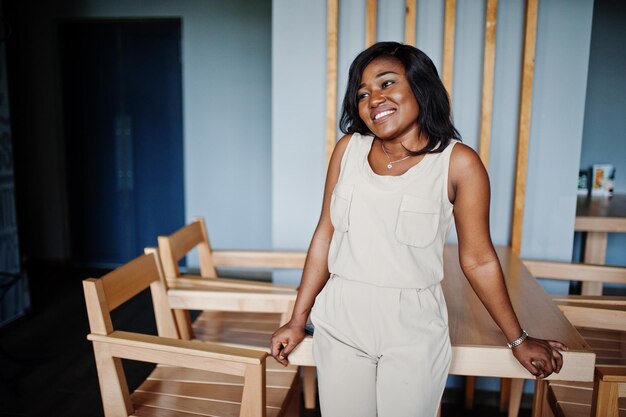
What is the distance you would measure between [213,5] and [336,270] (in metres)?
3.87

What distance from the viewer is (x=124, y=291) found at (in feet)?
5.52

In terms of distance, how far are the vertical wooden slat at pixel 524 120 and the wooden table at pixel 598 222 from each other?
67 cm

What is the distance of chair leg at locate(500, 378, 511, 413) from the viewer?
2520 mm

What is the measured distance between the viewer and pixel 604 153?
14.3 ft

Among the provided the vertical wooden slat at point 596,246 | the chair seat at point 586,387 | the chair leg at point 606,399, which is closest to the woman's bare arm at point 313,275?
the chair leg at point 606,399

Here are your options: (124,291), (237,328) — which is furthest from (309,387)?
(124,291)

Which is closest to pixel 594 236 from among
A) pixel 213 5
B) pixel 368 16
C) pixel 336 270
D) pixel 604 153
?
pixel 604 153

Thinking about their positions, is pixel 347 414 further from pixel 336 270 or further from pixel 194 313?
pixel 194 313

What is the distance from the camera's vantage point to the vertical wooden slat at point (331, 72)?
7.86 feet

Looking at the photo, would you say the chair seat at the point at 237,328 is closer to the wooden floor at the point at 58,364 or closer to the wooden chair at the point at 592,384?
the wooden floor at the point at 58,364

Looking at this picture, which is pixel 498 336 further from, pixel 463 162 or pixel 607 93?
pixel 607 93

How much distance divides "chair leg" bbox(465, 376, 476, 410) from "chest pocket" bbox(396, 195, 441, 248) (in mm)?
1551

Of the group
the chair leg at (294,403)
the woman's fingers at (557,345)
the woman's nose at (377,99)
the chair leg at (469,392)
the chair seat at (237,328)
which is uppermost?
the woman's nose at (377,99)

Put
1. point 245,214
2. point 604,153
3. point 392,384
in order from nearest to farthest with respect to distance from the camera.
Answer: point 392,384 → point 604,153 → point 245,214
